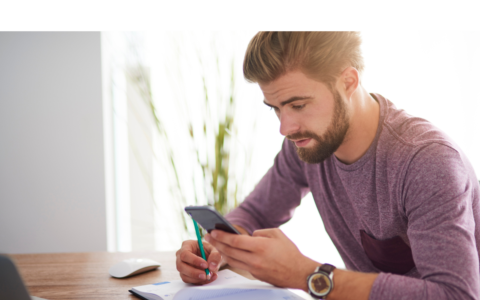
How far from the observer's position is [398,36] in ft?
7.36

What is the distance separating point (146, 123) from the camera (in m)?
2.21

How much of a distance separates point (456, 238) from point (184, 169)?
164 cm

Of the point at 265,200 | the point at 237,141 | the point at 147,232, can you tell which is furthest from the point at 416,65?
the point at 147,232

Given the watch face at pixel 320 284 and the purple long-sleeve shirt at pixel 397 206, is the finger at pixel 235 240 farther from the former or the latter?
the purple long-sleeve shirt at pixel 397 206

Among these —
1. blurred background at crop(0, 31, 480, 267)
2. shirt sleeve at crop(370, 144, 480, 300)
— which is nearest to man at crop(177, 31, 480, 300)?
shirt sleeve at crop(370, 144, 480, 300)

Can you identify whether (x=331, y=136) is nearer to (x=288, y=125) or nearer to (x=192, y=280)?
(x=288, y=125)

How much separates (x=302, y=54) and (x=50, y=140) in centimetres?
186

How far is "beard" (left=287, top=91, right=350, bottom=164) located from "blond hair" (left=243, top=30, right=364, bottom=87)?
3.2 inches

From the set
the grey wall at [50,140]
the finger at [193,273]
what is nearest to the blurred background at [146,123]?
the grey wall at [50,140]

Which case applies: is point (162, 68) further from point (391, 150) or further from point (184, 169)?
point (391, 150)

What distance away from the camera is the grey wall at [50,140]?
2096 mm

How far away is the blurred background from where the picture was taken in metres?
1.89

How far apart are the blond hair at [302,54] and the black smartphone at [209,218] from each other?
45 centimetres

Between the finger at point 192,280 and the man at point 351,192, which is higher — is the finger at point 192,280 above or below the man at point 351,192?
below
